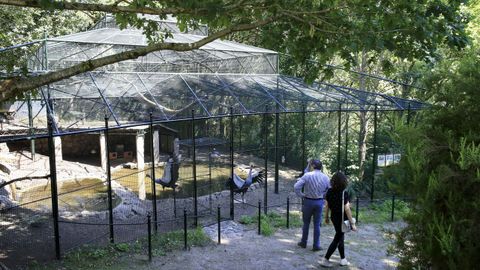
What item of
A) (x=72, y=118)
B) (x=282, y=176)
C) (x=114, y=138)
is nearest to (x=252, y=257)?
(x=72, y=118)

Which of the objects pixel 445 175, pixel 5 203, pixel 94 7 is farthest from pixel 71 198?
pixel 445 175

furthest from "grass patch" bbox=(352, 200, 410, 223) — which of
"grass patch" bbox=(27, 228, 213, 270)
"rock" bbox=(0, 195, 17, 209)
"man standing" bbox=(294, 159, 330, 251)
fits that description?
"rock" bbox=(0, 195, 17, 209)

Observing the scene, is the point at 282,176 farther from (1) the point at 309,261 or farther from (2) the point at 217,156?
(1) the point at 309,261

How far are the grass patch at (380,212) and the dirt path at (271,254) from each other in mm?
1229

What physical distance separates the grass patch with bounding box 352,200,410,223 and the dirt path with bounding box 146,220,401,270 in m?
1.23

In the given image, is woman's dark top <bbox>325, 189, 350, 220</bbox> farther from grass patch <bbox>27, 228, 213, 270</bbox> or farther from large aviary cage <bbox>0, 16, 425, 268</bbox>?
large aviary cage <bbox>0, 16, 425, 268</bbox>

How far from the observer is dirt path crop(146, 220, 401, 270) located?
717 cm

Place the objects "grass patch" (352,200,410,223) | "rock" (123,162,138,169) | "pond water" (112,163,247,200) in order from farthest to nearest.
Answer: "rock" (123,162,138,169), "pond water" (112,163,247,200), "grass patch" (352,200,410,223)

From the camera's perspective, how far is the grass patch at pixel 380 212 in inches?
405

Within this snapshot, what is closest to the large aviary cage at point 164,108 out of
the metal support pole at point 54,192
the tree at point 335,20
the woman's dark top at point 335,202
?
the metal support pole at point 54,192

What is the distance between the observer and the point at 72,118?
38.8ft

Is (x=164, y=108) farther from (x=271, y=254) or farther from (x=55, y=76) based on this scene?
(x=55, y=76)

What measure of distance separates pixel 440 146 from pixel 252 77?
12154mm

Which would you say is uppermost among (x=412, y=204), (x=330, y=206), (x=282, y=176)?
(x=412, y=204)
